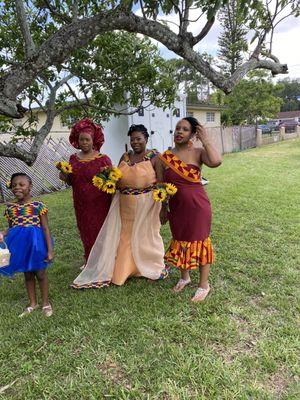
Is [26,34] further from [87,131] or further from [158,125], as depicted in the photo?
[158,125]

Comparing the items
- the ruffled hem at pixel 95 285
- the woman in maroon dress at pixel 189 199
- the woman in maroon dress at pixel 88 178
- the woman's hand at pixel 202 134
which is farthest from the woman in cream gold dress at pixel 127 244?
the woman's hand at pixel 202 134

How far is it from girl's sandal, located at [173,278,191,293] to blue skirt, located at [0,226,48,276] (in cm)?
142

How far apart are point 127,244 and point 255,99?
24.2 meters

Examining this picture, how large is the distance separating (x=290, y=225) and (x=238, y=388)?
404 cm

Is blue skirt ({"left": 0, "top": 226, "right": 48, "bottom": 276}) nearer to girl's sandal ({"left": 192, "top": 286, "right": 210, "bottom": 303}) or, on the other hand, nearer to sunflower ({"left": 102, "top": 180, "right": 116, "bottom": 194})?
sunflower ({"left": 102, "top": 180, "right": 116, "bottom": 194})

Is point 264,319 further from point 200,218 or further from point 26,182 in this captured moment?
point 26,182

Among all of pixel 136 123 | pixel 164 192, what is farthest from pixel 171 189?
pixel 136 123

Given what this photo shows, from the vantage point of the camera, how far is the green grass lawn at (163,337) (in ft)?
7.71

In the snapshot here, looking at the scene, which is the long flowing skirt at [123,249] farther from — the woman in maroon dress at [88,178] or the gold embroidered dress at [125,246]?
the woman in maroon dress at [88,178]

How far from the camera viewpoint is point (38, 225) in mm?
3227

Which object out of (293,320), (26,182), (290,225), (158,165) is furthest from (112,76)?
(293,320)

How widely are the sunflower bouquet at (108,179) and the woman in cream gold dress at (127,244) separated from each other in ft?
0.92

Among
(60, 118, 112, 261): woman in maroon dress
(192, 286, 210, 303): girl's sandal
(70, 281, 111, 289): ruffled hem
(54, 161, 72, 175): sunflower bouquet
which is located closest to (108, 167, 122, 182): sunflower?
(60, 118, 112, 261): woman in maroon dress

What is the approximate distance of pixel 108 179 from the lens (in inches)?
138
